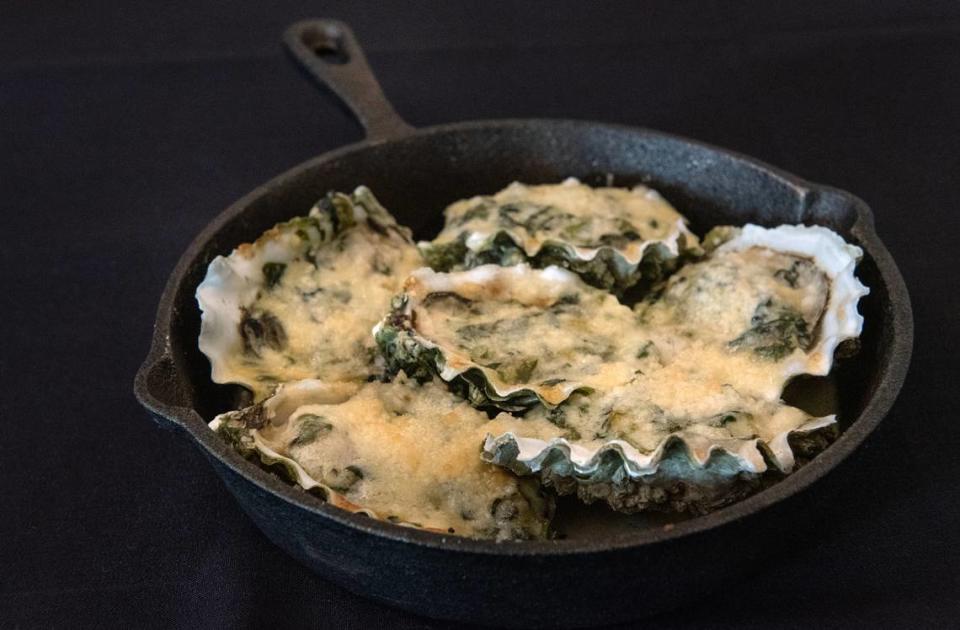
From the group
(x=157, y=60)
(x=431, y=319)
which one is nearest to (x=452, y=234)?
(x=431, y=319)

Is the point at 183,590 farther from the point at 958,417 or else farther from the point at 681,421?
the point at 958,417

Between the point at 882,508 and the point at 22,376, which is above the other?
the point at 882,508

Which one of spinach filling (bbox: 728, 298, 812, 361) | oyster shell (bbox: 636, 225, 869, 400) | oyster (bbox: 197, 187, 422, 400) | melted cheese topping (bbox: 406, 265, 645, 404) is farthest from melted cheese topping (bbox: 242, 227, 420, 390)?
spinach filling (bbox: 728, 298, 812, 361)

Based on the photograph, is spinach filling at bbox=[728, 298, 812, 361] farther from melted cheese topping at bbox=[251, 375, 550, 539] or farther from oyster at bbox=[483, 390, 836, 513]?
melted cheese topping at bbox=[251, 375, 550, 539]

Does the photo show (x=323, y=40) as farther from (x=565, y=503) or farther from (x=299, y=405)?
(x=565, y=503)

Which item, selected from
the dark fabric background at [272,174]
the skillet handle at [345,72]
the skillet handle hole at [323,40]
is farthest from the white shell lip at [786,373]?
the skillet handle hole at [323,40]

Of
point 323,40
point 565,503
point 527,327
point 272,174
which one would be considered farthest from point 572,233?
point 272,174
